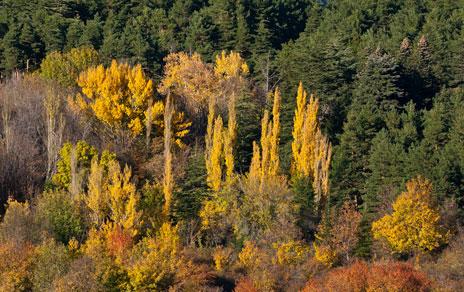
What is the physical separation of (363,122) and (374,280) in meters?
17.4

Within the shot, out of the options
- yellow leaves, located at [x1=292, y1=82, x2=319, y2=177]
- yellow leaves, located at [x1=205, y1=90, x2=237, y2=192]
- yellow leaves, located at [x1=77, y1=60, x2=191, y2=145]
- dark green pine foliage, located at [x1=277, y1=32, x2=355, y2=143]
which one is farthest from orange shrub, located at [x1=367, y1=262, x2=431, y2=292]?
yellow leaves, located at [x1=77, y1=60, x2=191, y2=145]

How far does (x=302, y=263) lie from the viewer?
46.5m

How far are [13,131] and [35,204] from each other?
601cm

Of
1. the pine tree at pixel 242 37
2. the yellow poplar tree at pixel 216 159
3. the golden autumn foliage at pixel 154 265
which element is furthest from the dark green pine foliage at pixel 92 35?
the golden autumn foliage at pixel 154 265

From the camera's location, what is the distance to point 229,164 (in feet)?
178

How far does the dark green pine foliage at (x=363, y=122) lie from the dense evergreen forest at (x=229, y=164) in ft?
0.45

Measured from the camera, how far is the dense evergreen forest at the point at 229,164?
141 ft

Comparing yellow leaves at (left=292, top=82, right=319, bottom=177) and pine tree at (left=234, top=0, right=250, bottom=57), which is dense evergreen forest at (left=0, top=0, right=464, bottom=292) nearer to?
yellow leaves at (left=292, top=82, right=319, bottom=177)

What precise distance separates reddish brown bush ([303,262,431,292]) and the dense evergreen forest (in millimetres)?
112

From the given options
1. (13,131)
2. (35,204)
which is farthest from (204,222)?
(13,131)

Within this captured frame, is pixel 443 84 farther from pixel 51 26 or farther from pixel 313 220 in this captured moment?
pixel 51 26

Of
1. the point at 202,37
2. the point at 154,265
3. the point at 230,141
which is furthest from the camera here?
the point at 202,37

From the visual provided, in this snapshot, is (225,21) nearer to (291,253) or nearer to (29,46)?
(29,46)

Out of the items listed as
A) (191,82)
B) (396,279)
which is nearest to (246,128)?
(191,82)
